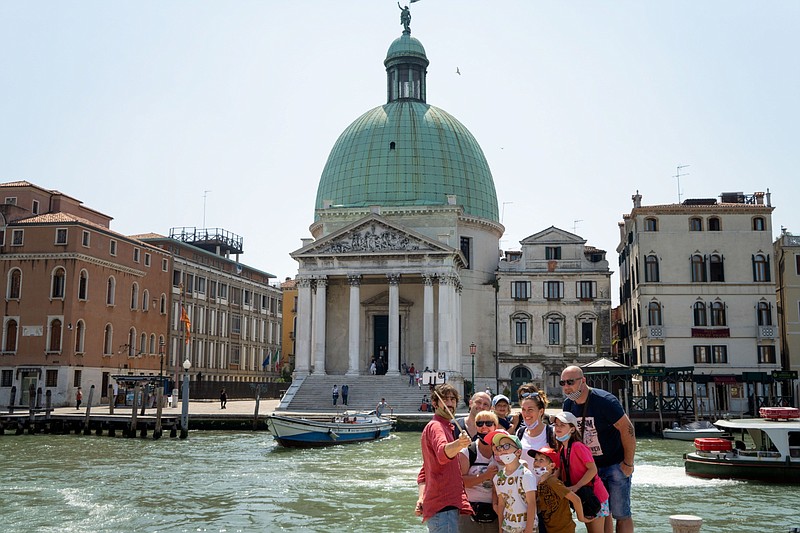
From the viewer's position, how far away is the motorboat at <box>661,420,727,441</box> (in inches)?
1308

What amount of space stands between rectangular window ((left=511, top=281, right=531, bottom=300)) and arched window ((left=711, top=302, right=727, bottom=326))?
1192 cm

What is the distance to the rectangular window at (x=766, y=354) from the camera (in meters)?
45.4

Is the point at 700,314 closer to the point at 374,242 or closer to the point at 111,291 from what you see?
the point at 374,242

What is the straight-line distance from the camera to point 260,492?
19.2m

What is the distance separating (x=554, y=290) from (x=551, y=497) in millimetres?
46298

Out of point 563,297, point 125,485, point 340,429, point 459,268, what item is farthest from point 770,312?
point 125,485

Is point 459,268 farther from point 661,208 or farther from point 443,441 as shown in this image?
point 443,441

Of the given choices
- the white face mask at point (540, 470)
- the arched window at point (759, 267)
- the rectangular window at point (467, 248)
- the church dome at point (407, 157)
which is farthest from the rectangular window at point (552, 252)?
the white face mask at point (540, 470)

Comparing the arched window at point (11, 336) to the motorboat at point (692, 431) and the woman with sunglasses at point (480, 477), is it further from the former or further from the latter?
the woman with sunglasses at point (480, 477)

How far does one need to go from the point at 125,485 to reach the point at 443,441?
15.0 meters

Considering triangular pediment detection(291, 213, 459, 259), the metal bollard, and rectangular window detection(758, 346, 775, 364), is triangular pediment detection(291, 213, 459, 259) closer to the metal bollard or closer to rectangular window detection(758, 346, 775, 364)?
rectangular window detection(758, 346, 775, 364)

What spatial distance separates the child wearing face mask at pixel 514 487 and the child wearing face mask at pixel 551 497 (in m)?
0.27

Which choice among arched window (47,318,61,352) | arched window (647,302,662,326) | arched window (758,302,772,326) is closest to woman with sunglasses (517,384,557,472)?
arched window (647,302,662,326)

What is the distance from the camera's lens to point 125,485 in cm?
2012
